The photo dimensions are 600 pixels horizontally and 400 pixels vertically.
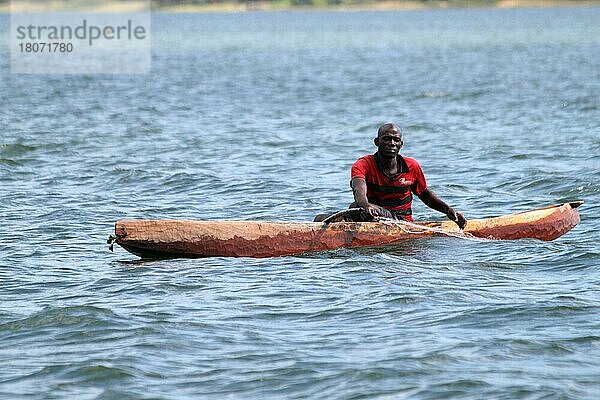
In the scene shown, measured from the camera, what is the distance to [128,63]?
174ft

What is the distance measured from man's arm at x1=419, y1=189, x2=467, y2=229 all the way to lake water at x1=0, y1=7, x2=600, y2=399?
271 mm

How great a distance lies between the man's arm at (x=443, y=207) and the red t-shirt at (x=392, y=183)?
0.31 feet

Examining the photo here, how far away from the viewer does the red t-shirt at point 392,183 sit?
11.6 metres

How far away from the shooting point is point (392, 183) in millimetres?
11680

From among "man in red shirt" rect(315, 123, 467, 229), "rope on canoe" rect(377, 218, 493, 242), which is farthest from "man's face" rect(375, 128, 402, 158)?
"rope on canoe" rect(377, 218, 493, 242)

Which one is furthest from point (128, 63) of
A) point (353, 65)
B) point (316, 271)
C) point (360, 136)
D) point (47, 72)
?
point (316, 271)

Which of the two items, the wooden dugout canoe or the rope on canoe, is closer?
the wooden dugout canoe

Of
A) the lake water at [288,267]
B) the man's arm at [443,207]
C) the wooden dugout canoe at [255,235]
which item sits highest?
the man's arm at [443,207]

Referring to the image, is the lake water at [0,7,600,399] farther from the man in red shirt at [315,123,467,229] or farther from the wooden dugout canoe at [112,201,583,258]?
the man in red shirt at [315,123,467,229]

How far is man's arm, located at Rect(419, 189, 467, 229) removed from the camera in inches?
467

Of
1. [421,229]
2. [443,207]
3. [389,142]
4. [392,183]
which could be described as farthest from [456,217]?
[389,142]

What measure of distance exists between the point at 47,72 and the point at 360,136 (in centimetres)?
2615

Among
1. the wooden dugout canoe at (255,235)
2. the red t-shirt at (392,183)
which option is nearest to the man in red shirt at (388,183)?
the red t-shirt at (392,183)

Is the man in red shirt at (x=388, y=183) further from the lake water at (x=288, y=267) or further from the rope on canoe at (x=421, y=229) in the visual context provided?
the lake water at (x=288, y=267)
